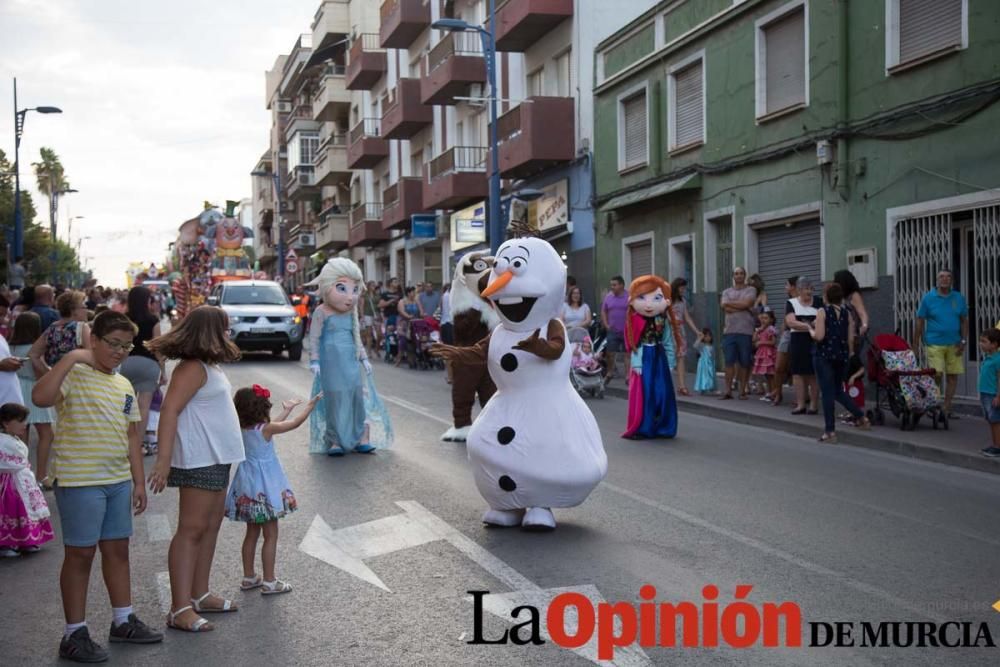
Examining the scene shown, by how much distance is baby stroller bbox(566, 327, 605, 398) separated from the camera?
1797 cm

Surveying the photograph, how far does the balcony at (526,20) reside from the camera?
27344 mm

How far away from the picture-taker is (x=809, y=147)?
17703 mm

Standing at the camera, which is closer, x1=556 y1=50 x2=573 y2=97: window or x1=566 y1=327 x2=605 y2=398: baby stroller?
x1=566 y1=327 x2=605 y2=398: baby stroller

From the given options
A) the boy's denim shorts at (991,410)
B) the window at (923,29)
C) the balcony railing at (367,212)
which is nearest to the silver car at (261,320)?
the window at (923,29)

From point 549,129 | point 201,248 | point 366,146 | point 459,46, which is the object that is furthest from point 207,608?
point 366,146

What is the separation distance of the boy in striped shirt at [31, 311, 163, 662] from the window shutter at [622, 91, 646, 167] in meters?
19.5

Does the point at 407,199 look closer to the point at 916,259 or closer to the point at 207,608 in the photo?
the point at 916,259

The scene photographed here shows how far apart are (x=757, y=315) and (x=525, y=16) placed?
1306cm

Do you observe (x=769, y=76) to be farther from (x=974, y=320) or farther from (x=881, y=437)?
(x=881, y=437)

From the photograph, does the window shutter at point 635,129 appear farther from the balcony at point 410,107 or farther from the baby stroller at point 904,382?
the balcony at point 410,107

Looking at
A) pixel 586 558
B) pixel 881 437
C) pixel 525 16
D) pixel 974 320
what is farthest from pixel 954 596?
pixel 525 16

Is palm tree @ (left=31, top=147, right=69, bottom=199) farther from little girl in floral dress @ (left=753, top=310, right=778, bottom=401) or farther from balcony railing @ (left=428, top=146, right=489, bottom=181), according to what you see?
little girl in floral dress @ (left=753, top=310, right=778, bottom=401)

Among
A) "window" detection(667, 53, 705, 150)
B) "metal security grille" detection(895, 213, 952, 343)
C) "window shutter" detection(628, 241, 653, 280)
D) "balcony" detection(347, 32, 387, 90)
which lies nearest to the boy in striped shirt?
"metal security grille" detection(895, 213, 952, 343)

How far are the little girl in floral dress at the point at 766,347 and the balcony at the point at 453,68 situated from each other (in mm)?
17863
